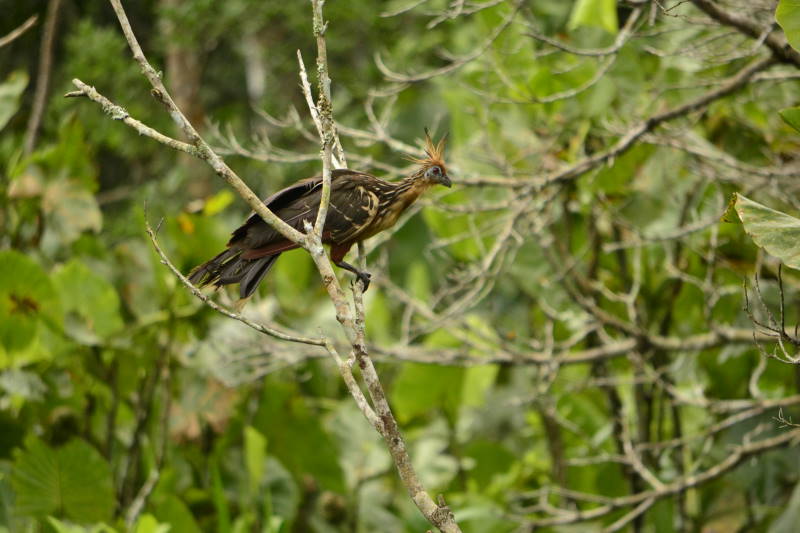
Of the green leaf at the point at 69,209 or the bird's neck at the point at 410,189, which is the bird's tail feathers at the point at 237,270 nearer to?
the bird's neck at the point at 410,189

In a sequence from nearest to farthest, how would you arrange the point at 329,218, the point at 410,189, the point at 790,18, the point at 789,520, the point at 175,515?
the point at 790,18 < the point at 329,218 < the point at 410,189 < the point at 789,520 < the point at 175,515

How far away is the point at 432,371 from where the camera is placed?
5172 mm

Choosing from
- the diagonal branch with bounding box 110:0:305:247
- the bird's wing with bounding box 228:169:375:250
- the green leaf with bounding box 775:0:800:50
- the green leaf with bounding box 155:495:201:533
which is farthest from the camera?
the green leaf with bounding box 155:495:201:533

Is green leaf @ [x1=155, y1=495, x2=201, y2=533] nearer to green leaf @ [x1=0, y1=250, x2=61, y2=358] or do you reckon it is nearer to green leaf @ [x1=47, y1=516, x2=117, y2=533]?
green leaf @ [x1=47, y1=516, x2=117, y2=533]

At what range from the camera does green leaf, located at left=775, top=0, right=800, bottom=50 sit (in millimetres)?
2209

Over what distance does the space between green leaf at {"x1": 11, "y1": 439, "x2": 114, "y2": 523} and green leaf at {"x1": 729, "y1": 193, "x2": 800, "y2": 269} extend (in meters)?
2.94

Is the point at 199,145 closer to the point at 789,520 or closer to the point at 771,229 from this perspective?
the point at 771,229

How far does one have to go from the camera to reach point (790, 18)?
2.23 meters

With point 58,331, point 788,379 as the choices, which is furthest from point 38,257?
point 788,379

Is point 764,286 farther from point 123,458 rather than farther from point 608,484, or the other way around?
point 123,458

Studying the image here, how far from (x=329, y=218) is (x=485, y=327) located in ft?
8.41

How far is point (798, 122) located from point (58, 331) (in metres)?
3.25

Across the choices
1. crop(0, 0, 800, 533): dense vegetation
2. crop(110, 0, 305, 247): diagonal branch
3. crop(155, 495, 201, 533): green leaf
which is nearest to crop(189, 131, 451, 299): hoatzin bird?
crop(110, 0, 305, 247): diagonal branch

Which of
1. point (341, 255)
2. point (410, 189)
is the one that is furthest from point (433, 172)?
point (341, 255)
